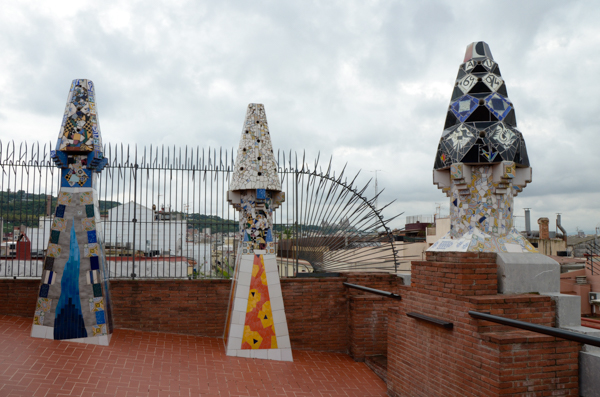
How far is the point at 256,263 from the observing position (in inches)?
284

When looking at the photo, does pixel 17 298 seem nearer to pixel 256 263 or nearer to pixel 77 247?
pixel 77 247

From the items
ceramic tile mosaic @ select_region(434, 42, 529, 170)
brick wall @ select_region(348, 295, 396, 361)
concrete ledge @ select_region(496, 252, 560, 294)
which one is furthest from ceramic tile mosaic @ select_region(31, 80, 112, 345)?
concrete ledge @ select_region(496, 252, 560, 294)

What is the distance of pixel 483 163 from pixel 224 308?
5005 mm

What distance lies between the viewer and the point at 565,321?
169 inches

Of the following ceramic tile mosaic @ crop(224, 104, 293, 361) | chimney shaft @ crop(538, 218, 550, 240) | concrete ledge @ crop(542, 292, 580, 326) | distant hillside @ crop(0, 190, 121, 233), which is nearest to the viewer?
concrete ledge @ crop(542, 292, 580, 326)

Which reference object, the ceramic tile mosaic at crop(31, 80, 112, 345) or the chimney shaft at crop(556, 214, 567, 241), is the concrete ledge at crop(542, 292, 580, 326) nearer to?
the ceramic tile mosaic at crop(31, 80, 112, 345)

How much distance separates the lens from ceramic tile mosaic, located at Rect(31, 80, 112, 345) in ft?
21.3

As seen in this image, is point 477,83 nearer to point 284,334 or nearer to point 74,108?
point 284,334

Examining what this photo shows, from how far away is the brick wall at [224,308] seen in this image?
296 inches

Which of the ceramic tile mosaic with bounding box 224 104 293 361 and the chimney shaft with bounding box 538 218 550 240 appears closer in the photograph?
the ceramic tile mosaic with bounding box 224 104 293 361

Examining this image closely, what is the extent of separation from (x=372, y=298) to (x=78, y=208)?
4.92m

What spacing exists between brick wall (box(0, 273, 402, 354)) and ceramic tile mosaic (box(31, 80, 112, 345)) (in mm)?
721

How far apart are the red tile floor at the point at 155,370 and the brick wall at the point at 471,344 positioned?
1291 mm

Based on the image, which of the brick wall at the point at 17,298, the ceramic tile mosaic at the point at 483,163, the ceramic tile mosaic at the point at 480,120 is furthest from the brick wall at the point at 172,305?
the ceramic tile mosaic at the point at 480,120
